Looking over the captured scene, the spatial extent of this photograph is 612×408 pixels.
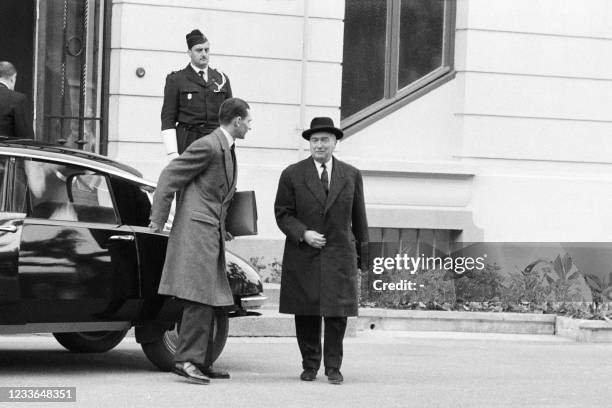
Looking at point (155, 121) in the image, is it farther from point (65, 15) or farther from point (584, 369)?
point (584, 369)

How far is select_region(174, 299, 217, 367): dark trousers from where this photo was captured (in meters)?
9.54

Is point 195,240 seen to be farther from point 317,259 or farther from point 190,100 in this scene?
point 190,100

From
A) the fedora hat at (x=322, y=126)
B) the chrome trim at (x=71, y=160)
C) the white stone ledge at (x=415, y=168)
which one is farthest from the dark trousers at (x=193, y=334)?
the white stone ledge at (x=415, y=168)

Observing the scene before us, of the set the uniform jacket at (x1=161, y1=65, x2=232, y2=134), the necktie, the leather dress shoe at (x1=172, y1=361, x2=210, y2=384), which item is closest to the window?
the uniform jacket at (x1=161, y1=65, x2=232, y2=134)

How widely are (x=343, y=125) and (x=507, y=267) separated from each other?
98.6 inches

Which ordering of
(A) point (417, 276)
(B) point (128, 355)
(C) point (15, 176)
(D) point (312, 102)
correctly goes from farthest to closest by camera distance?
(D) point (312, 102), (A) point (417, 276), (B) point (128, 355), (C) point (15, 176)

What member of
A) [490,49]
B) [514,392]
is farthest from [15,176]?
[490,49]

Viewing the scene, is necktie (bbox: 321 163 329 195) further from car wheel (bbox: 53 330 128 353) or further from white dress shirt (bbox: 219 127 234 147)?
car wheel (bbox: 53 330 128 353)

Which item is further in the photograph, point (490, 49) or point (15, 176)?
point (490, 49)

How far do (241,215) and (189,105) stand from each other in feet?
7.57

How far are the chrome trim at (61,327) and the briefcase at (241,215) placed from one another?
971 millimetres

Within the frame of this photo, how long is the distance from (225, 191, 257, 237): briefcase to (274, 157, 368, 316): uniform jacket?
0.28 metres

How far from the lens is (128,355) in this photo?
11156mm

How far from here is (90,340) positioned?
11031 mm
